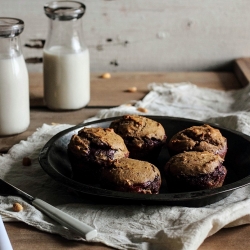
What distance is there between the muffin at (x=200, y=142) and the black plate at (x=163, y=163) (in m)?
0.06

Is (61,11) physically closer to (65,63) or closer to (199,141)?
(65,63)

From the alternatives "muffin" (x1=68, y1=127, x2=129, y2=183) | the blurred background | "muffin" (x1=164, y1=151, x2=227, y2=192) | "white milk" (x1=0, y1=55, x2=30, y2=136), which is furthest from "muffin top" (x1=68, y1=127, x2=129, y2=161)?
the blurred background

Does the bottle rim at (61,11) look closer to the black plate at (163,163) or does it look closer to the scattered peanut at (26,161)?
the black plate at (163,163)

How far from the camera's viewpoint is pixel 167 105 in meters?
1.74

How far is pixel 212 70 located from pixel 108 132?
107cm

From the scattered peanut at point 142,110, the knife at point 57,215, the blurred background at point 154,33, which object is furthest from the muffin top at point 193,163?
the blurred background at point 154,33

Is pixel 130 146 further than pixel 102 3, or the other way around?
pixel 102 3

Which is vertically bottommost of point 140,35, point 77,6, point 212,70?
point 212,70

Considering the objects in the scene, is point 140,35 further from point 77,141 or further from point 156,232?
point 156,232

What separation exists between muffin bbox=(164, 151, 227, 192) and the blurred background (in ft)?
3.47

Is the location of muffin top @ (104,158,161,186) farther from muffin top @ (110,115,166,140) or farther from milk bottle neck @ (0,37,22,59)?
milk bottle neck @ (0,37,22,59)

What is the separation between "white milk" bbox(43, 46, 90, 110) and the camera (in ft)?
5.40

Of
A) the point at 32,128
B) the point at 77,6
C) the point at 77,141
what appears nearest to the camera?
the point at 77,141

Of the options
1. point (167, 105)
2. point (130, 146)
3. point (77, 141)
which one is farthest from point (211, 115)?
point (77, 141)
